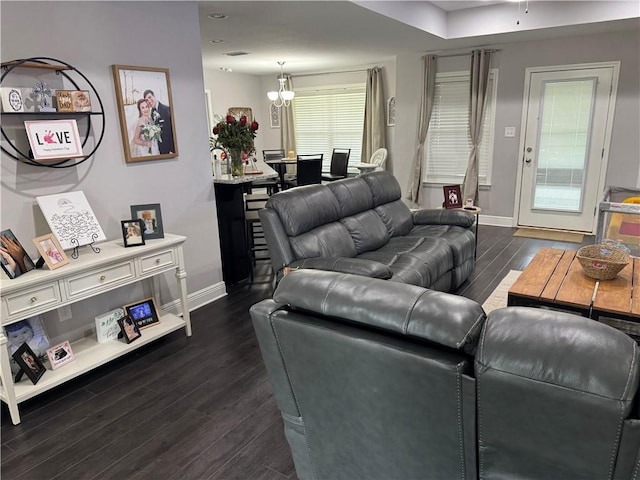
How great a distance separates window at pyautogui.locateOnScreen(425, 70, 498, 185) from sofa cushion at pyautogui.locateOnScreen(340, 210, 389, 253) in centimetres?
302

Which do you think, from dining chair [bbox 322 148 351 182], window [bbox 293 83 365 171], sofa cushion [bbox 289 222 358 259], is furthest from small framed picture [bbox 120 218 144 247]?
window [bbox 293 83 365 171]

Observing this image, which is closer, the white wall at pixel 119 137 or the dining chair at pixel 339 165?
the white wall at pixel 119 137

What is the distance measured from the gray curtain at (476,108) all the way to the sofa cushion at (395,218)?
2.37 metres

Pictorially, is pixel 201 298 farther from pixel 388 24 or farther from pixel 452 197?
pixel 388 24

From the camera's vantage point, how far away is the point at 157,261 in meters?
2.92

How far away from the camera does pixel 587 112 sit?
5398 mm

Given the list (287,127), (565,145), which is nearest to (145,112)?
(565,145)

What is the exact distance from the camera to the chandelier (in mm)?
7379

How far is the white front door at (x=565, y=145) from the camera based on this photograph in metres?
5.34

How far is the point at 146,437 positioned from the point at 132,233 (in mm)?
1253

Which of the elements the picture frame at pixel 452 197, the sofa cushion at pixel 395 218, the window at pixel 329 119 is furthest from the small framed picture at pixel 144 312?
the window at pixel 329 119

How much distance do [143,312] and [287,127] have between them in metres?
6.40

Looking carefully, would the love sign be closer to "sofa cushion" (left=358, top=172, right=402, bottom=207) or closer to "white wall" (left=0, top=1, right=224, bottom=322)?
"white wall" (left=0, top=1, right=224, bottom=322)

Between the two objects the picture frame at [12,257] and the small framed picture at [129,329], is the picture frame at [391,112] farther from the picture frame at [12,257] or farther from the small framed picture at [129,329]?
the picture frame at [12,257]
